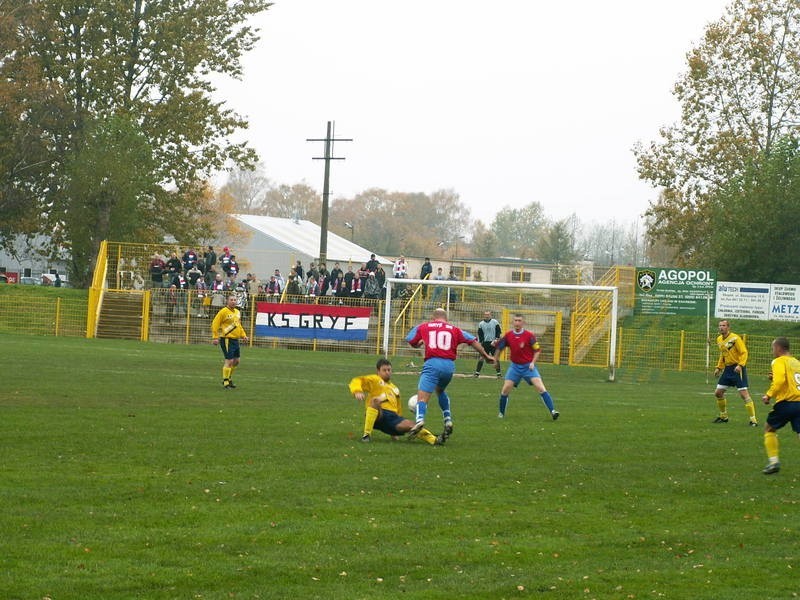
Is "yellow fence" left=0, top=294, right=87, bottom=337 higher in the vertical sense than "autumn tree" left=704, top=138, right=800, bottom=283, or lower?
lower

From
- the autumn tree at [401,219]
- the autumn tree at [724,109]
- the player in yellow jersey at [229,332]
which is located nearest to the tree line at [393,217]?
the autumn tree at [401,219]

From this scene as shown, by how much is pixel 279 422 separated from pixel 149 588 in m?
9.44

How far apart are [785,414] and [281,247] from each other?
73594 mm

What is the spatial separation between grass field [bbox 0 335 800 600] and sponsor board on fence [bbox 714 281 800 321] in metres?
22.3

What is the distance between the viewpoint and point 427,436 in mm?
15242

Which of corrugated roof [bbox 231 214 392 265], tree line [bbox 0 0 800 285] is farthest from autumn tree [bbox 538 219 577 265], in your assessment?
tree line [bbox 0 0 800 285]

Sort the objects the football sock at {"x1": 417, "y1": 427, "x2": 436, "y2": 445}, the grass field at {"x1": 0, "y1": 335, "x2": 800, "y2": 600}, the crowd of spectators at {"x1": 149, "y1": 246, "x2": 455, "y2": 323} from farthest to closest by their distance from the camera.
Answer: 1. the crowd of spectators at {"x1": 149, "y1": 246, "x2": 455, "y2": 323}
2. the football sock at {"x1": 417, "y1": 427, "x2": 436, "y2": 445}
3. the grass field at {"x1": 0, "y1": 335, "x2": 800, "y2": 600}

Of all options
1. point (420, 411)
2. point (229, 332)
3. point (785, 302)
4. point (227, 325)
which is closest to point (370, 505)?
point (420, 411)

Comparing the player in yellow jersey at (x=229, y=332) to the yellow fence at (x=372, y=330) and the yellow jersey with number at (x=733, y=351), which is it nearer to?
the yellow jersey with number at (x=733, y=351)

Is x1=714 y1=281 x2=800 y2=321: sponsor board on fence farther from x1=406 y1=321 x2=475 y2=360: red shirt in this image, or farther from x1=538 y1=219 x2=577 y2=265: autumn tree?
x1=538 y1=219 x2=577 y2=265: autumn tree

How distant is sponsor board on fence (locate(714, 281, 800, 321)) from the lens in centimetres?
4041

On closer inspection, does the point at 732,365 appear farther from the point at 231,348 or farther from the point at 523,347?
the point at 231,348

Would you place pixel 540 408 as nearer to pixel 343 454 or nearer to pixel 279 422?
pixel 279 422

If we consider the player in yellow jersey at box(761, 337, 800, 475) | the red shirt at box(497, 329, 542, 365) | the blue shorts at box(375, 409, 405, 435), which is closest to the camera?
the player in yellow jersey at box(761, 337, 800, 475)
